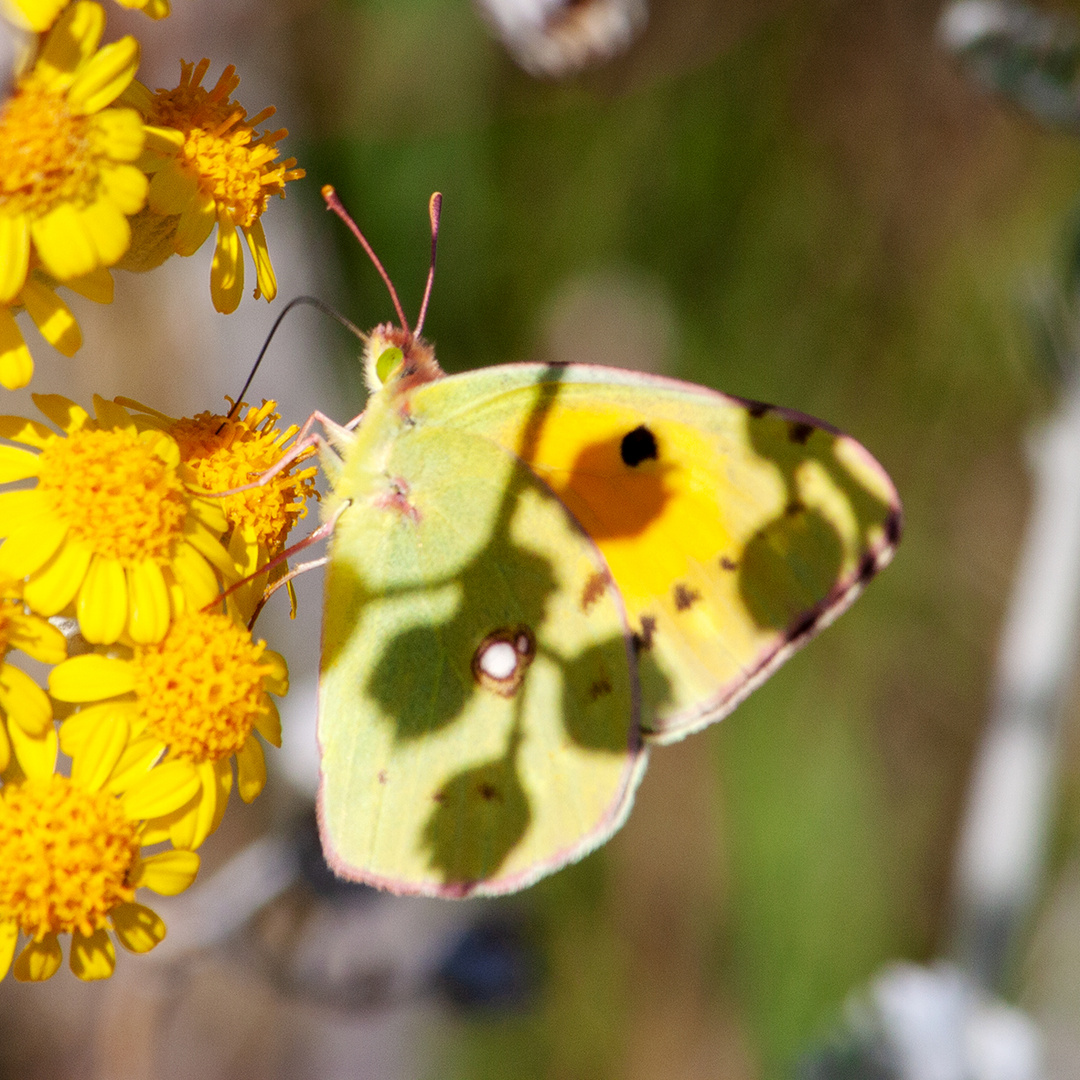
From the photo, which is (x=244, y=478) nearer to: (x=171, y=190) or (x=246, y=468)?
(x=246, y=468)

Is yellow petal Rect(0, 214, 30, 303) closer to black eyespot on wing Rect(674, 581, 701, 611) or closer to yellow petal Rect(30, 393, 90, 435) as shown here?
yellow petal Rect(30, 393, 90, 435)

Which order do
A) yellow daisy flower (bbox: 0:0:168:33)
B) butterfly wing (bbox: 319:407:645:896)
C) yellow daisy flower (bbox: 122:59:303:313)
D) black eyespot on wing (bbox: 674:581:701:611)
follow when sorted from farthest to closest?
black eyespot on wing (bbox: 674:581:701:611) < butterfly wing (bbox: 319:407:645:896) < yellow daisy flower (bbox: 122:59:303:313) < yellow daisy flower (bbox: 0:0:168:33)

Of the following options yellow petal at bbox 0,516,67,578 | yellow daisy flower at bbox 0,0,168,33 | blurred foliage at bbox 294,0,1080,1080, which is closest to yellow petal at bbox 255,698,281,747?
yellow petal at bbox 0,516,67,578

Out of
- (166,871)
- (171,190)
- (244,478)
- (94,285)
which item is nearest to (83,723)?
(166,871)

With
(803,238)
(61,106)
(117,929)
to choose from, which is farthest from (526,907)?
(61,106)

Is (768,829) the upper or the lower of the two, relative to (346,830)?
lower

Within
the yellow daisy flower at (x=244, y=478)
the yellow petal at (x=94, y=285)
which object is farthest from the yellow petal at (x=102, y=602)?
the yellow petal at (x=94, y=285)

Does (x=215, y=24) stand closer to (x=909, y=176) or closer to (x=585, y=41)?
(x=585, y=41)
